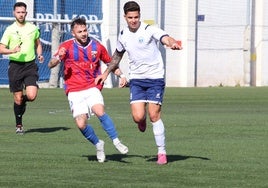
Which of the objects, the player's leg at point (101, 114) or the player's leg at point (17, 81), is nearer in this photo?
the player's leg at point (101, 114)

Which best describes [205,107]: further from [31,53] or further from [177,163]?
[177,163]

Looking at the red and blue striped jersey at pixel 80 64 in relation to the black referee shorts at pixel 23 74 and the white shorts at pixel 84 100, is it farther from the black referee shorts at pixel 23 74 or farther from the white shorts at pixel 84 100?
the black referee shorts at pixel 23 74

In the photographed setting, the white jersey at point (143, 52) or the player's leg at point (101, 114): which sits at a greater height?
the white jersey at point (143, 52)

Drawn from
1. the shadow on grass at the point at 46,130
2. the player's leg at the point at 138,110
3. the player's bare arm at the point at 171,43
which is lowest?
the shadow on grass at the point at 46,130

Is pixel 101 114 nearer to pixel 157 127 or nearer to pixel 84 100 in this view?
pixel 84 100

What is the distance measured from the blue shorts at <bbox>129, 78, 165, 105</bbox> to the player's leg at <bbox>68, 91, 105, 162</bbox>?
64 cm

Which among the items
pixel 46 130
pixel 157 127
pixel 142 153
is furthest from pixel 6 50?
pixel 157 127

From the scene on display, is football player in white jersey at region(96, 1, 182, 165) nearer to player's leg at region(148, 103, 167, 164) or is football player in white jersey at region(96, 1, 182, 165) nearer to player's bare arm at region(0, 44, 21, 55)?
player's leg at region(148, 103, 167, 164)

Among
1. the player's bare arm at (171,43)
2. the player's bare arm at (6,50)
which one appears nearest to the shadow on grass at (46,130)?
the player's bare arm at (6,50)

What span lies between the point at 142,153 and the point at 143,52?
1.68 metres

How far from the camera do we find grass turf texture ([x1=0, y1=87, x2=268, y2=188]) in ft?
35.3

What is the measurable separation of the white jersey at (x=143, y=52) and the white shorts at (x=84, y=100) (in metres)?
0.56

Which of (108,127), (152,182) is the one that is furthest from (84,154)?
(152,182)

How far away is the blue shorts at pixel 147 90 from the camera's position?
502 inches
